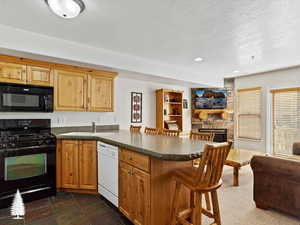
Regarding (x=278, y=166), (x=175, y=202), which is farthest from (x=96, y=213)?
(x=278, y=166)

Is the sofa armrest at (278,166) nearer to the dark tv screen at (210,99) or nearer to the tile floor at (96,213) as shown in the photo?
the tile floor at (96,213)

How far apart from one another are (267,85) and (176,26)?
166 inches

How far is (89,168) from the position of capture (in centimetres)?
286

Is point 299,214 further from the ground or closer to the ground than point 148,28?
closer to the ground

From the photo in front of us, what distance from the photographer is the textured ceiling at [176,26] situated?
1981mm

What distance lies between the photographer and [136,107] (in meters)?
4.56

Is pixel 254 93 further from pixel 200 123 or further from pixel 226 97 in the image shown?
pixel 200 123

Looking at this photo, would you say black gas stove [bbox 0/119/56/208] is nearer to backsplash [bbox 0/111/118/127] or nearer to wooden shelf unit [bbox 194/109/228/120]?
backsplash [bbox 0/111/118/127]

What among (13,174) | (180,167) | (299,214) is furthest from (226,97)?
(13,174)

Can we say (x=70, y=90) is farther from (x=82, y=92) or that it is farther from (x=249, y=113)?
A: (x=249, y=113)

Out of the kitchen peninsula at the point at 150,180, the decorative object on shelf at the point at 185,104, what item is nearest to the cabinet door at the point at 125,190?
the kitchen peninsula at the point at 150,180

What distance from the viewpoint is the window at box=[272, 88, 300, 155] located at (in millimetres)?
4590

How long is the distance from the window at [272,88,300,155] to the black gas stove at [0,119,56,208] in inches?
228

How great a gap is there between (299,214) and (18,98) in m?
4.32
